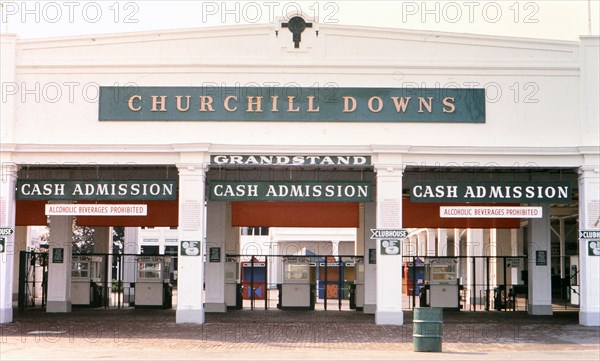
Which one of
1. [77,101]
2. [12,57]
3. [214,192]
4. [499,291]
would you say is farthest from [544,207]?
[12,57]

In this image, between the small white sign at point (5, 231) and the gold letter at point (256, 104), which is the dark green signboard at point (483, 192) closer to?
the gold letter at point (256, 104)

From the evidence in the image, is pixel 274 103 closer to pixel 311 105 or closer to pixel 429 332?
pixel 311 105

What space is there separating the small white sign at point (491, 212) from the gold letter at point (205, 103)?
23.6ft

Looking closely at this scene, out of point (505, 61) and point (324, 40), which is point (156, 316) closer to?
point (324, 40)

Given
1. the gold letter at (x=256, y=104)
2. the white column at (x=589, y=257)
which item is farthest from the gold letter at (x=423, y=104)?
the white column at (x=589, y=257)

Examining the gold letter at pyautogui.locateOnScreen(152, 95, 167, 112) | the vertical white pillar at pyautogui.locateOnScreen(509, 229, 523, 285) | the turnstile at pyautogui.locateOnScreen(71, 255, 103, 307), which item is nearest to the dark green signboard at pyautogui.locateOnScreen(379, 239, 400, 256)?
the gold letter at pyautogui.locateOnScreen(152, 95, 167, 112)

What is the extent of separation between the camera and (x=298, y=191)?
23.4 metres

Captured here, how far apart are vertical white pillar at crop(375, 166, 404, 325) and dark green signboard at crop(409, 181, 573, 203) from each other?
34.9 inches

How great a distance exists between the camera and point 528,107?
77.2ft

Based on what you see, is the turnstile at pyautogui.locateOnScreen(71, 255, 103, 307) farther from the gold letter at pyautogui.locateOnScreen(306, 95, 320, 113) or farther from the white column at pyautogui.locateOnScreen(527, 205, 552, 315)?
the white column at pyautogui.locateOnScreen(527, 205, 552, 315)

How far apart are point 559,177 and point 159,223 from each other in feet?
42.9

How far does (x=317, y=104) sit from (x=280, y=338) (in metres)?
6.88

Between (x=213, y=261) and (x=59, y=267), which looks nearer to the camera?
(x=213, y=261)

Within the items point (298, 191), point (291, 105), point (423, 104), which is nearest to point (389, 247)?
→ point (298, 191)
